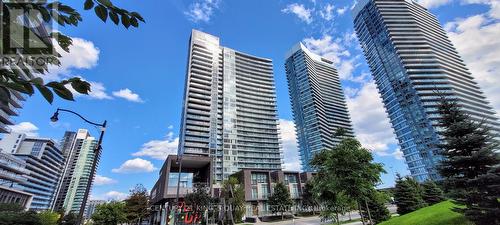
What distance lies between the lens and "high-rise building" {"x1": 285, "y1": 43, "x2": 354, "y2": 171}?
530 feet

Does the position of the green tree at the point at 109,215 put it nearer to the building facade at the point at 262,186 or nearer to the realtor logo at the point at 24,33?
the building facade at the point at 262,186

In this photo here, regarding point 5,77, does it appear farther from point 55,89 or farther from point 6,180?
point 6,180

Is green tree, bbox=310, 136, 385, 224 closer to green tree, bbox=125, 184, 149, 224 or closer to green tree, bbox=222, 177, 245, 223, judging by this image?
green tree, bbox=222, 177, 245, 223

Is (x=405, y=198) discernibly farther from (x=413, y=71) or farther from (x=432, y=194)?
(x=413, y=71)

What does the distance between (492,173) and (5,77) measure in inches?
660

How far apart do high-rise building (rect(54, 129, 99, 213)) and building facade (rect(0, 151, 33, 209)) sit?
85363 mm

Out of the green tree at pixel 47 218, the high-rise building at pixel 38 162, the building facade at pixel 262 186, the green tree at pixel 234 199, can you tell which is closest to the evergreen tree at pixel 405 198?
the green tree at pixel 234 199

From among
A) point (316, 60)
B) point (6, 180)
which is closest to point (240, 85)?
point (316, 60)

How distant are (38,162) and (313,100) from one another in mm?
165289

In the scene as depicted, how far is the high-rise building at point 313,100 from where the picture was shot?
162 metres

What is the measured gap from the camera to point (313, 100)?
167 m

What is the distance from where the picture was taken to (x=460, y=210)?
474 inches

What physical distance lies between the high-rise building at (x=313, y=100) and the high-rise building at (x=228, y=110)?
38035 millimetres

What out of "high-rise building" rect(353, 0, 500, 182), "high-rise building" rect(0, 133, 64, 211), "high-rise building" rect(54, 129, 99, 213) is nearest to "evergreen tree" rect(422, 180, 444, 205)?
"high-rise building" rect(353, 0, 500, 182)
